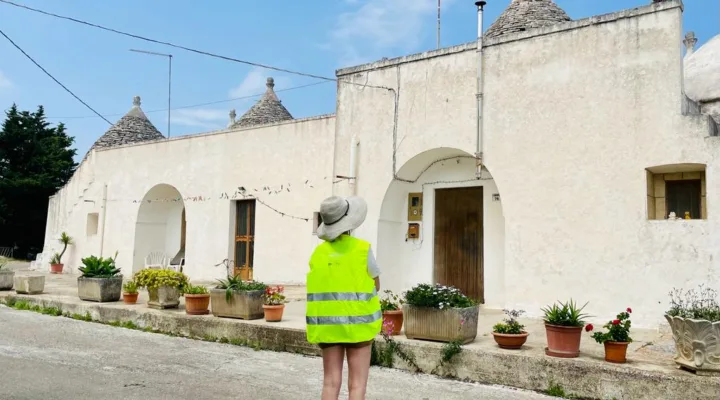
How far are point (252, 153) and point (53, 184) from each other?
→ 20.0 m

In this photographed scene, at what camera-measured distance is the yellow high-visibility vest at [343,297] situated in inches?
129

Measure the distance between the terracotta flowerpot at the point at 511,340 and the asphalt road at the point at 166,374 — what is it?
0.57 m

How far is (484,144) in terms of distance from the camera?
9094 millimetres

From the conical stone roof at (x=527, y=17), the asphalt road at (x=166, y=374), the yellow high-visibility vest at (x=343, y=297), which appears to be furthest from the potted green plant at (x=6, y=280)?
the yellow high-visibility vest at (x=343, y=297)

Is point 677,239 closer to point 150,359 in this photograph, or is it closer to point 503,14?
point 503,14

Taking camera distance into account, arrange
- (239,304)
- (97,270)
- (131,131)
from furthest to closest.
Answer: (131,131), (97,270), (239,304)

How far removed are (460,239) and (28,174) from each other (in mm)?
27121

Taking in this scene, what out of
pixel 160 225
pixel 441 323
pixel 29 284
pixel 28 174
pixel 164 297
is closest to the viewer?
pixel 441 323

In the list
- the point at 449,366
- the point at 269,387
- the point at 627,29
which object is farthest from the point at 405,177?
the point at 269,387

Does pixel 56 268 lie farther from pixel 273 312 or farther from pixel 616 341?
pixel 616 341

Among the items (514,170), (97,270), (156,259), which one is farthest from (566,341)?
(156,259)

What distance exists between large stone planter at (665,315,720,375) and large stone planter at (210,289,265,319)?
5157 mm

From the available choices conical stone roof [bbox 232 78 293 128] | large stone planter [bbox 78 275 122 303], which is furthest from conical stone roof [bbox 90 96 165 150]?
large stone planter [bbox 78 275 122 303]

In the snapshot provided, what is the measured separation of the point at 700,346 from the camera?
4.76 metres
